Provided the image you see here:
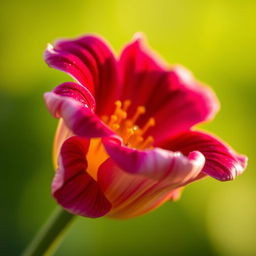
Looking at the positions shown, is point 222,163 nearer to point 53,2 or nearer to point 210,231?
point 210,231

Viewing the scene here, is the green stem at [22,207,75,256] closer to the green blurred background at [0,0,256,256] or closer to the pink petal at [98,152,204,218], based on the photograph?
the pink petal at [98,152,204,218]

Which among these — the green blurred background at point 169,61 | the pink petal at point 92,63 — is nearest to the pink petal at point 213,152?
the pink petal at point 92,63

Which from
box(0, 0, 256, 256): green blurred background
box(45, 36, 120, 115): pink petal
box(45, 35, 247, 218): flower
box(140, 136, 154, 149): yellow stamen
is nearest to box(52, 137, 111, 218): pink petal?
box(45, 35, 247, 218): flower

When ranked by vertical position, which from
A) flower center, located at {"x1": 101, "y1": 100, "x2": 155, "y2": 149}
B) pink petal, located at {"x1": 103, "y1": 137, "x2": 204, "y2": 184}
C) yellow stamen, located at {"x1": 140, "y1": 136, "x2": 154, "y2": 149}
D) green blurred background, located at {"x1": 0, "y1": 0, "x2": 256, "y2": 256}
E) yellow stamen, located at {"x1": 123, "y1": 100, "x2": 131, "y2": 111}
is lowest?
green blurred background, located at {"x1": 0, "y1": 0, "x2": 256, "y2": 256}

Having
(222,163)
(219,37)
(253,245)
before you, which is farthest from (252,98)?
(222,163)

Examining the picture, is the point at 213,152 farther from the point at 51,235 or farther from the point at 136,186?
the point at 51,235
